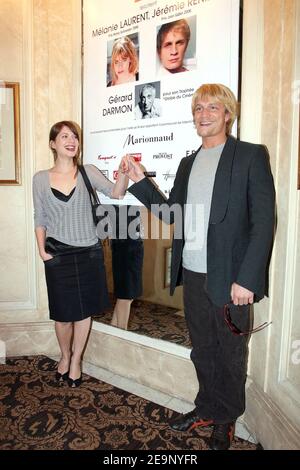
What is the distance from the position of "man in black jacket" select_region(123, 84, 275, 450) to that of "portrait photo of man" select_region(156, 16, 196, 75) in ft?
1.71

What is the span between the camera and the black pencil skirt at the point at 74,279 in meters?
2.48

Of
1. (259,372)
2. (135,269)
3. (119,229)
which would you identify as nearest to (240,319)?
(259,372)

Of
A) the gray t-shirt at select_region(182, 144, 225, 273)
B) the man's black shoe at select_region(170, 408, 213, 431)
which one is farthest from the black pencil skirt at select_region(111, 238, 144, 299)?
the man's black shoe at select_region(170, 408, 213, 431)

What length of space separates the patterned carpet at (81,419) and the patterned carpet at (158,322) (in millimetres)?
422

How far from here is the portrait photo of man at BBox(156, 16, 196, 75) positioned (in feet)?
7.30

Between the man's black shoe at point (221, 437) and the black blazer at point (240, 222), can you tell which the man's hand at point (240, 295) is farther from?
the man's black shoe at point (221, 437)

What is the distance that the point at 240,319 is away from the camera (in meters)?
1.83

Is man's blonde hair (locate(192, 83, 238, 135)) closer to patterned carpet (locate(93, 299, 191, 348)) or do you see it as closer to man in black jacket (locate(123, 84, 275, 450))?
man in black jacket (locate(123, 84, 275, 450))

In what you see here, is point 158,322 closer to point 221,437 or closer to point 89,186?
point 221,437

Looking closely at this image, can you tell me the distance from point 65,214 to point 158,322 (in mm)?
958

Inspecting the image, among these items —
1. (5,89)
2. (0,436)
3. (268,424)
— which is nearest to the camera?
(268,424)

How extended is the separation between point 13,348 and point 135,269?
1.28 meters

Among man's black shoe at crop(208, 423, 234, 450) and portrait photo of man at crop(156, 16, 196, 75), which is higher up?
portrait photo of man at crop(156, 16, 196, 75)
